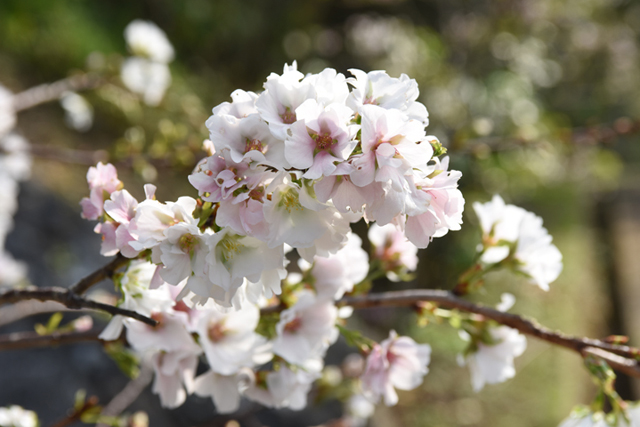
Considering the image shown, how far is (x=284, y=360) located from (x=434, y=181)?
0.36 m

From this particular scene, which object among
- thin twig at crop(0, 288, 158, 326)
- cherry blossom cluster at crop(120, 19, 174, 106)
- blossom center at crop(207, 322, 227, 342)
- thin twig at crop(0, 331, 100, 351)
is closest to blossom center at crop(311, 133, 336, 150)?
thin twig at crop(0, 288, 158, 326)

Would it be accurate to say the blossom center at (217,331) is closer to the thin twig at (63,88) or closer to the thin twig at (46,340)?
the thin twig at (46,340)

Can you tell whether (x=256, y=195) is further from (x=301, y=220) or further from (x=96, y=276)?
(x=96, y=276)

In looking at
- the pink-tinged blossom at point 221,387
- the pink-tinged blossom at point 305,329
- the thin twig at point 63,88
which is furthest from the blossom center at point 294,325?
the thin twig at point 63,88

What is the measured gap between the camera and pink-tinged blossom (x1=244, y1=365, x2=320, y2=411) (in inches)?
27.0

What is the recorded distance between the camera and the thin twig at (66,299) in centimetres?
48

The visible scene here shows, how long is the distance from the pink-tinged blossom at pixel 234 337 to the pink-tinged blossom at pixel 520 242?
1.13ft

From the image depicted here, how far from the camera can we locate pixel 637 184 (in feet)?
27.3

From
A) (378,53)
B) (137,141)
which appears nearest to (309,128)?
(137,141)

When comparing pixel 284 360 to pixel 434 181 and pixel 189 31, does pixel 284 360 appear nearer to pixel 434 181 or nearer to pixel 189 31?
pixel 434 181

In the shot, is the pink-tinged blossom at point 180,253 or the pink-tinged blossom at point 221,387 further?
the pink-tinged blossom at point 221,387

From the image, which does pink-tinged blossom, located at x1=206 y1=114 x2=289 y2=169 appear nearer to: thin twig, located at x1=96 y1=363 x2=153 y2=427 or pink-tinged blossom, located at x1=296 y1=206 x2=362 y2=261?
pink-tinged blossom, located at x1=296 y1=206 x2=362 y2=261

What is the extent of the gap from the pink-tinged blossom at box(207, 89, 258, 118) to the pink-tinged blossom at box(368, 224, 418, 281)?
0.35m

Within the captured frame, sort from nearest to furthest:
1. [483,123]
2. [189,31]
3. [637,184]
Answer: [483,123] → [189,31] → [637,184]
